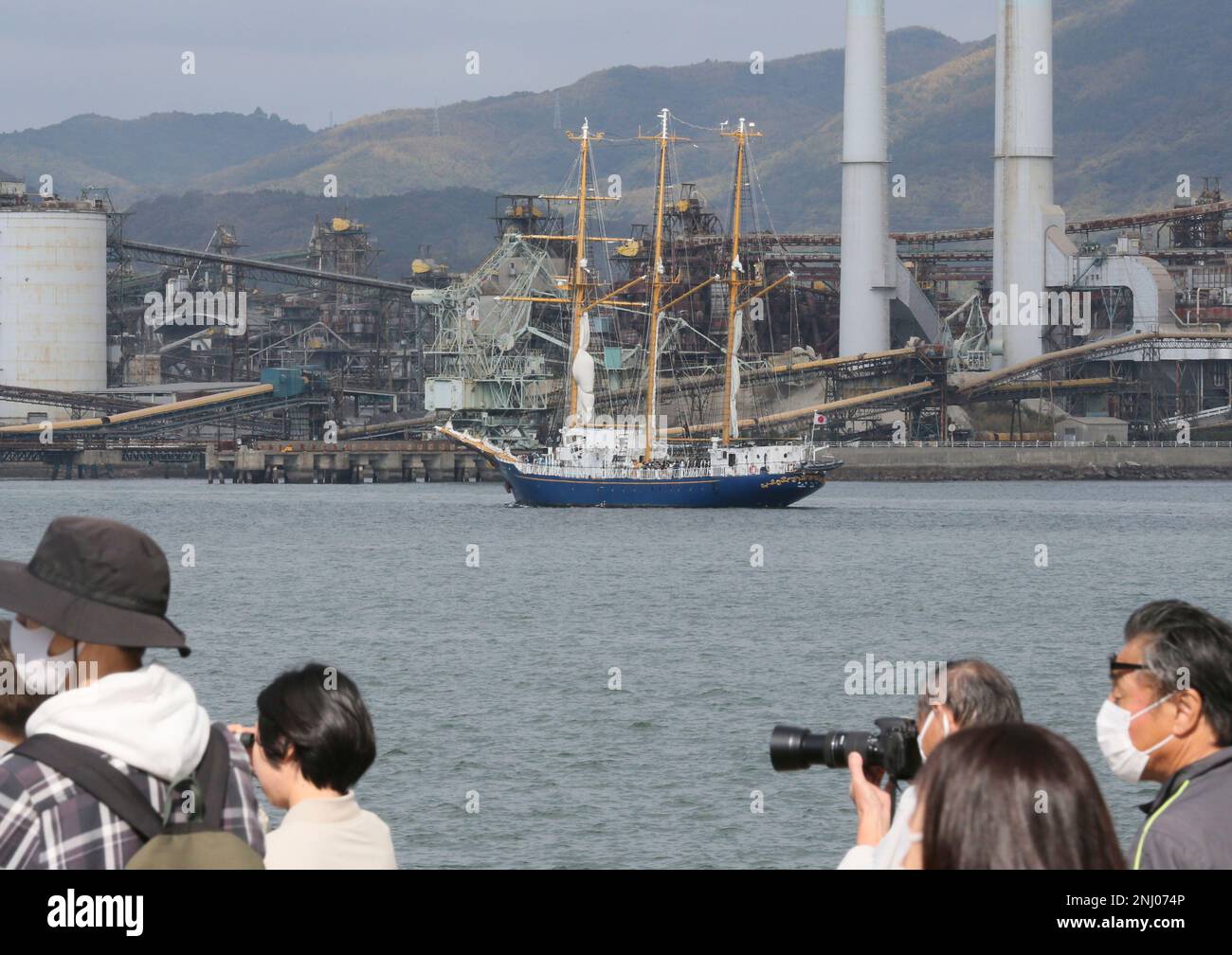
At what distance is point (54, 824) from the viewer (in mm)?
5230

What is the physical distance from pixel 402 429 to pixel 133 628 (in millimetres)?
142712

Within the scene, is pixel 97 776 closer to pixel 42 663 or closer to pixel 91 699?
pixel 91 699

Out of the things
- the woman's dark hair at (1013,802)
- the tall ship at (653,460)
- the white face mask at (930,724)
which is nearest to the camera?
the woman's dark hair at (1013,802)

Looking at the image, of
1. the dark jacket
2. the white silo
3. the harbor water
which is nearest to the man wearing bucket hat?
the dark jacket

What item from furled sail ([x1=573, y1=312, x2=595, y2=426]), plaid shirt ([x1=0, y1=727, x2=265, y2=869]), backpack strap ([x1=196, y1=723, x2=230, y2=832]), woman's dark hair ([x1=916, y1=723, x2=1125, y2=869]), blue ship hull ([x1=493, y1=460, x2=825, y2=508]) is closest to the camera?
woman's dark hair ([x1=916, y1=723, x2=1125, y2=869])

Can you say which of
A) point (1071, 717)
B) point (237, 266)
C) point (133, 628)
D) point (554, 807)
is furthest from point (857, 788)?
point (237, 266)

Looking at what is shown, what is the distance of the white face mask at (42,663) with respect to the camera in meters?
5.61

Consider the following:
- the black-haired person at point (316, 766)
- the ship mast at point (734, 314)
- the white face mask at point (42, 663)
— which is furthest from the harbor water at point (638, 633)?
the white face mask at point (42, 663)

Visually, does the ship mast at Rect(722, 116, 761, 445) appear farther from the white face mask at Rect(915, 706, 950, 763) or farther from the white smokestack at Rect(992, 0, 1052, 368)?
the white face mask at Rect(915, 706, 950, 763)

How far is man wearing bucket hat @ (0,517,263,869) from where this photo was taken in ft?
17.2

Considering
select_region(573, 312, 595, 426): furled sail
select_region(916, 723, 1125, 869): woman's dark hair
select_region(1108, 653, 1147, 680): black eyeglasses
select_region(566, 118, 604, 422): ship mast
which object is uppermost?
select_region(566, 118, 604, 422): ship mast

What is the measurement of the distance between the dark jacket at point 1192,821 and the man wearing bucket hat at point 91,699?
8.38 ft

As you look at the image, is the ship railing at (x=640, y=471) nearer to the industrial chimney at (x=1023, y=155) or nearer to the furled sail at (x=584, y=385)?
the furled sail at (x=584, y=385)
